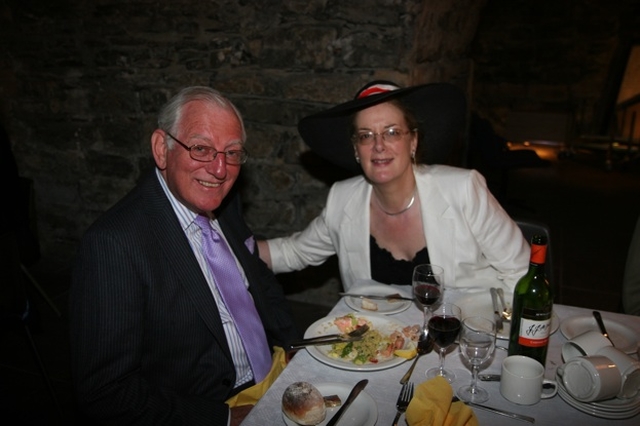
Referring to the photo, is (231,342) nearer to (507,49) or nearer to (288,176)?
(288,176)

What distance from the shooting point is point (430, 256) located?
2109 millimetres

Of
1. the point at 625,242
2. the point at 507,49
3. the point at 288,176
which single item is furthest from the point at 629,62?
the point at 288,176

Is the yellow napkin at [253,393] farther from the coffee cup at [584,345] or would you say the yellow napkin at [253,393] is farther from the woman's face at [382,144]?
the coffee cup at [584,345]

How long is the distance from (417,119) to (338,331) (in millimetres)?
1116

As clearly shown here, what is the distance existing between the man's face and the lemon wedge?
781 mm

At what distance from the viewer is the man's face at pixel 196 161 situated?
165 centimetres

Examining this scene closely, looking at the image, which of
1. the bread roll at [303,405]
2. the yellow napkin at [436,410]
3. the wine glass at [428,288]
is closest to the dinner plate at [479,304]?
the wine glass at [428,288]

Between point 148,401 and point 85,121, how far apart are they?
3204 millimetres

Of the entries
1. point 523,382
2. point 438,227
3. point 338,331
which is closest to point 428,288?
point 338,331

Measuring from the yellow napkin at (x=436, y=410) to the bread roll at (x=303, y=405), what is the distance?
22 cm

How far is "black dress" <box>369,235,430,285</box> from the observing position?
7.06 ft

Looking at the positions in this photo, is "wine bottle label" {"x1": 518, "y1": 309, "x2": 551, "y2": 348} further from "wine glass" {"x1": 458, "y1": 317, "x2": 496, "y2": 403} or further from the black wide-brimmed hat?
the black wide-brimmed hat

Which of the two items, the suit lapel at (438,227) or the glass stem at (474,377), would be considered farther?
the suit lapel at (438,227)

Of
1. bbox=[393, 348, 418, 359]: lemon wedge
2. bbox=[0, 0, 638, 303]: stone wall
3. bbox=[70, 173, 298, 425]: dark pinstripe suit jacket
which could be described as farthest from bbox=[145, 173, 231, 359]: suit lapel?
bbox=[0, 0, 638, 303]: stone wall
